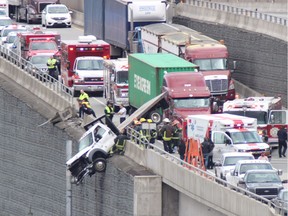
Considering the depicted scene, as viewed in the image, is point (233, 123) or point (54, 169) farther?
point (54, 169)

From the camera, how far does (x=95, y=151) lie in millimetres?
54406

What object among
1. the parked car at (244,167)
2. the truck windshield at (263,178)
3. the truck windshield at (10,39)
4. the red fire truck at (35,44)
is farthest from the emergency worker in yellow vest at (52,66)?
the truck windshield at (263,178)

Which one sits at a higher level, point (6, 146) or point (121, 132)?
point (121, 132)

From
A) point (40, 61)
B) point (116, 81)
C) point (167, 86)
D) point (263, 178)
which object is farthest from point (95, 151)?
point (40, 61)

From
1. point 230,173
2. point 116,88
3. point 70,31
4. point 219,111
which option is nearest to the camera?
point 230,173

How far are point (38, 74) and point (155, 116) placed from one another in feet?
37.4

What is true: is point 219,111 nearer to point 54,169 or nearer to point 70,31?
point 54,169

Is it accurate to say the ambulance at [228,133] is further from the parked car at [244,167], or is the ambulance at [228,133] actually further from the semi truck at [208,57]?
the semi truck at [208,57]

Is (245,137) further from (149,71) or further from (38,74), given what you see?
(38,74)

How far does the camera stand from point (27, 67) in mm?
70938

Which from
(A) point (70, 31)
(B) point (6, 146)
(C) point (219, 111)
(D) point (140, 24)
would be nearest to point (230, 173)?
(C) point (219, 111)

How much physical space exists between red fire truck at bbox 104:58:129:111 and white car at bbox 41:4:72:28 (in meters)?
24.6

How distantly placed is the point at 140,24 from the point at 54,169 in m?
12.9


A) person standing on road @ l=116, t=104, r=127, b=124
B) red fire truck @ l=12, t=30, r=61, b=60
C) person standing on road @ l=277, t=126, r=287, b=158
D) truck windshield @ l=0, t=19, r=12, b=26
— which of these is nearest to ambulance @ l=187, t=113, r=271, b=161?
person standing on road @ l=277, t=126, r=287, b=158
